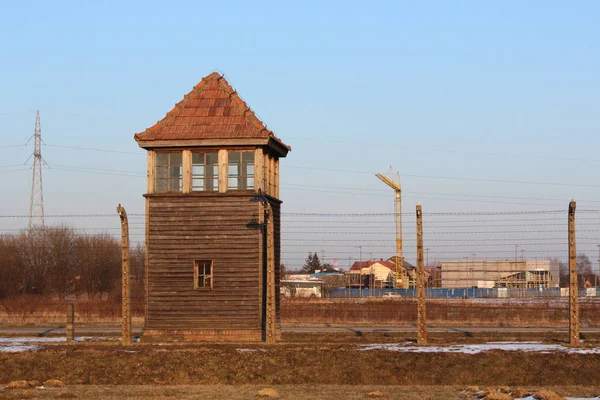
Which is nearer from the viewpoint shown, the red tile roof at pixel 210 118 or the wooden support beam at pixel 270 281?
the wooden support beam at pixel 270 281

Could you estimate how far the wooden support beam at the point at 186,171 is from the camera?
29594mm

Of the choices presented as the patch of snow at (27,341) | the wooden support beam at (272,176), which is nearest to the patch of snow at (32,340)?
the patch of snow at (27,341)

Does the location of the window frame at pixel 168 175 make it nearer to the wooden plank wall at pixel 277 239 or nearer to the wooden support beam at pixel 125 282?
the wooden support beam at pixel 125 282

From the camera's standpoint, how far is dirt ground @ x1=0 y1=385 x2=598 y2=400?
17188 millimetres

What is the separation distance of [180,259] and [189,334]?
2617 mm

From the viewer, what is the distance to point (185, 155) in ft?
97.0

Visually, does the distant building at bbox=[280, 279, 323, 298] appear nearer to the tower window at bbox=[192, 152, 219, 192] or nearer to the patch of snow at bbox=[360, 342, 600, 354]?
the tower window at bbox=[192, 152, 219, 192]

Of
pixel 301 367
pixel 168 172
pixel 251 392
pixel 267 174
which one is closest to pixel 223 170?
pixel 267 174

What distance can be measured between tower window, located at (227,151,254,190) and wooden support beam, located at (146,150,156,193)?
103 inches

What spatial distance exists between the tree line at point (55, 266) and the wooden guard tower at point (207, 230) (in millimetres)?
39309

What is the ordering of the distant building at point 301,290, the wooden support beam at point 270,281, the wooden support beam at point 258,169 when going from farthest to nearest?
the distant building at point 301,290
the wooden support beam at point 258,169
the wooden support beam at point 270,281

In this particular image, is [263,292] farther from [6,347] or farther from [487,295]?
[487,295]

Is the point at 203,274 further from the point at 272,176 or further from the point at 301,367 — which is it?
the point at 301,367

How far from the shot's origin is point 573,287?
27.0 metres
